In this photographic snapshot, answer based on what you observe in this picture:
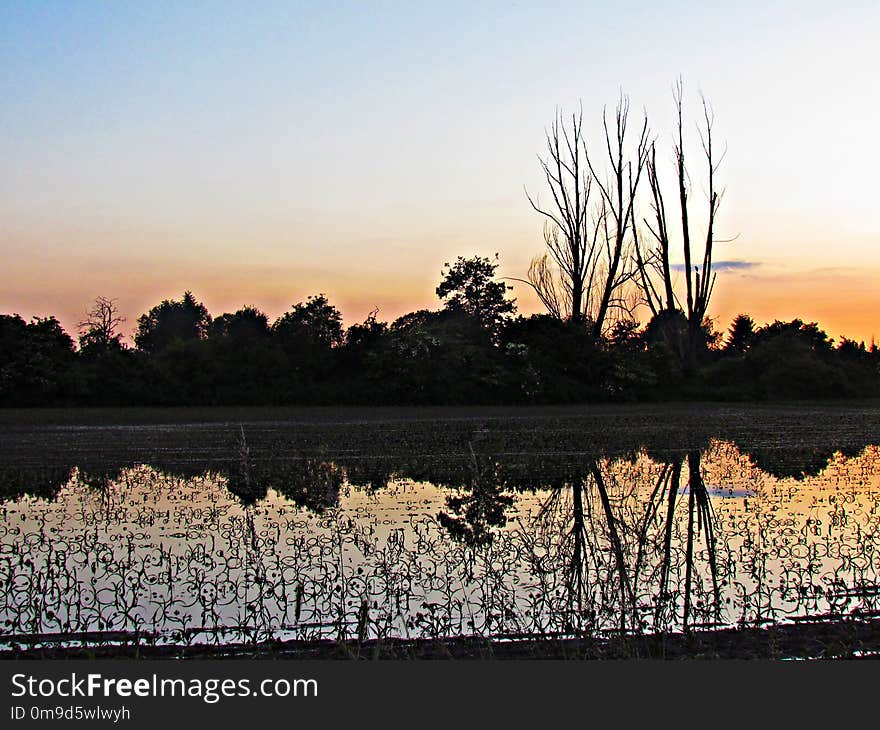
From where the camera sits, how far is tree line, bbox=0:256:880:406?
41.6m

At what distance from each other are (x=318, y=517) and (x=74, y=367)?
33.8 m

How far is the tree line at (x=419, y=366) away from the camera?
41.6m

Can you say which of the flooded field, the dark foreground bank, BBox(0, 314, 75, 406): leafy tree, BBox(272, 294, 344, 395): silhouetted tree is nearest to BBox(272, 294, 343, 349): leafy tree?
BBox(272, 294, 344, 395): silhouetted tree

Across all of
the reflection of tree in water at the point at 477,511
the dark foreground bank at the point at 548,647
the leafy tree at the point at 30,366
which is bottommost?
the reflection of tree in water at the point at 477,511

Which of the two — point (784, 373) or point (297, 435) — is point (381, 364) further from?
point (784, 373)

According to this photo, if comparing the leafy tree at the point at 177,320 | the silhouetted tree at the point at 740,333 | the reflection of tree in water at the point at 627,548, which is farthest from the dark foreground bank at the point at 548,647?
the leafy tree at the point at 177,320

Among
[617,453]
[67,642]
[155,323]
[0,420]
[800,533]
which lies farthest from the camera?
[155,323]

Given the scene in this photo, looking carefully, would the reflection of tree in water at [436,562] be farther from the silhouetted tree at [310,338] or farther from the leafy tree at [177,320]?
the leafy tree at [177,320]

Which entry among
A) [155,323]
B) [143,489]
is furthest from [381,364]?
[155,323]

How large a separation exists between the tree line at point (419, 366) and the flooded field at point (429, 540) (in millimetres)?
19645

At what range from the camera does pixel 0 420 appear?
32688 millimetres

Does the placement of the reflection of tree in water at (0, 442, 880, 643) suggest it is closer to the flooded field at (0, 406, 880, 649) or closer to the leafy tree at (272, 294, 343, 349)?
the flooded field at (0, 406, 880, 649)

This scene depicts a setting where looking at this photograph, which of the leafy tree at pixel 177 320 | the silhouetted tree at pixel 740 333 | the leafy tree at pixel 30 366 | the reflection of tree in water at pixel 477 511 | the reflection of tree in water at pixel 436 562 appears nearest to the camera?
the reflection of tree in water at pixel 436 562

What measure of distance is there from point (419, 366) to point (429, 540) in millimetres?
31374
